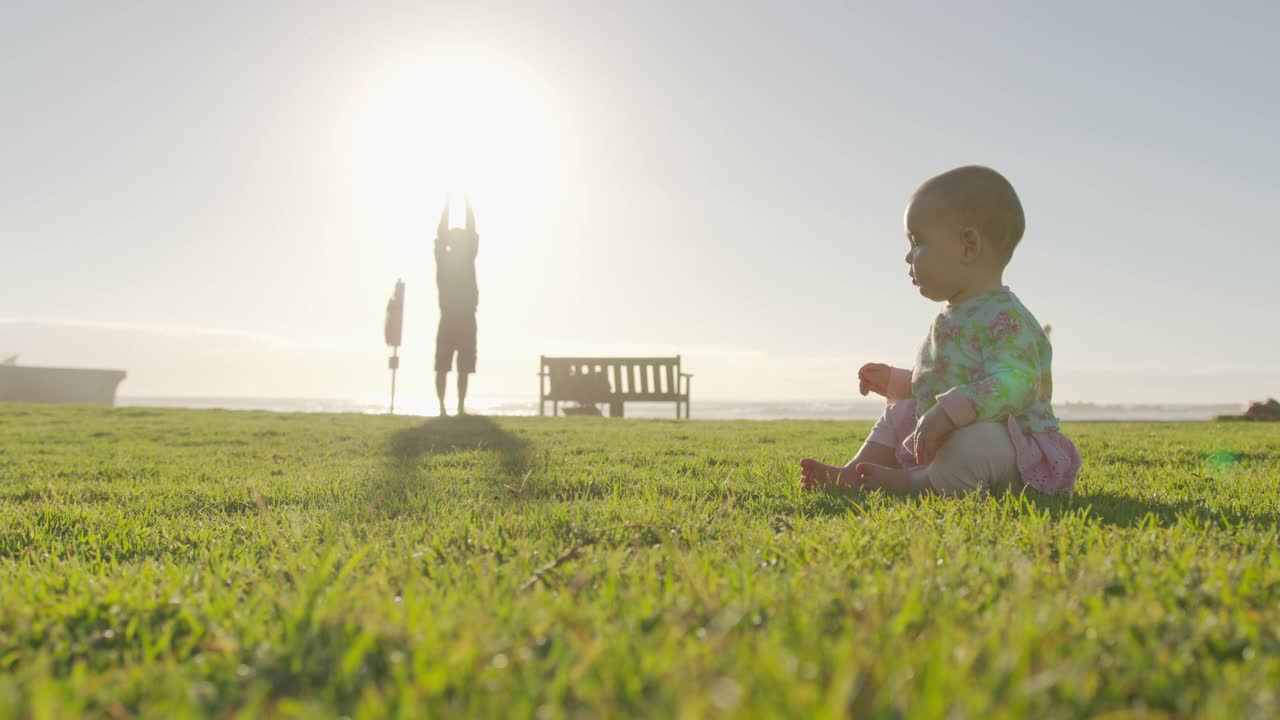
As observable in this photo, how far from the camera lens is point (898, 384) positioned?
359 centimetres

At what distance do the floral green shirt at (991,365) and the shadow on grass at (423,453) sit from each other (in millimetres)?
2071

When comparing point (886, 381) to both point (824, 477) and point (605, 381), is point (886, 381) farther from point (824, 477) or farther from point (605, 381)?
point (605, 381)

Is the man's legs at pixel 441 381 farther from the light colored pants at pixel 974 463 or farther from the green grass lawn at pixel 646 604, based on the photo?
the light colored pants at pixel 974 463

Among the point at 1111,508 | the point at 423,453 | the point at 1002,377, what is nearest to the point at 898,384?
the point at 1002,377

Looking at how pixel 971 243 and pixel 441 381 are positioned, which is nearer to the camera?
pixel 971 243

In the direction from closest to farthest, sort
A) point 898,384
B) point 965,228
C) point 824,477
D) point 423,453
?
point 965,228 → point 824,477 → point 898,384 → point 423,453

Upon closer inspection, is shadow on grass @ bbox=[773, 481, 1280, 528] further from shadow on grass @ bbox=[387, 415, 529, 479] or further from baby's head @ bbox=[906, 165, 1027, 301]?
shadow on grass @ bbox=[387, 415, 529, 479]

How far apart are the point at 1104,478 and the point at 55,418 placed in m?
11.8

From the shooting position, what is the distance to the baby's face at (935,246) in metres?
3.01

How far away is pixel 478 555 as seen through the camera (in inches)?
83.6

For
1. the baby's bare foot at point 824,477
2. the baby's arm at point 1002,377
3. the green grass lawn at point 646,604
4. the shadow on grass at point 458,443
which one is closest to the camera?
the green grass lawn at point 646,604

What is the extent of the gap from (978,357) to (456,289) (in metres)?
8.69

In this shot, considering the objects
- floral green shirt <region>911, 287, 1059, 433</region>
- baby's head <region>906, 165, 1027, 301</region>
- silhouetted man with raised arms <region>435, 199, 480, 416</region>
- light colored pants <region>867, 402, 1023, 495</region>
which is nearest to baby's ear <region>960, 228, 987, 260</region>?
baby's head <region>906, 165, 1027, 301</region>

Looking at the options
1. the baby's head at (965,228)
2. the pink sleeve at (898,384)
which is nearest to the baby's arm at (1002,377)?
the baby's head at (965,228)
